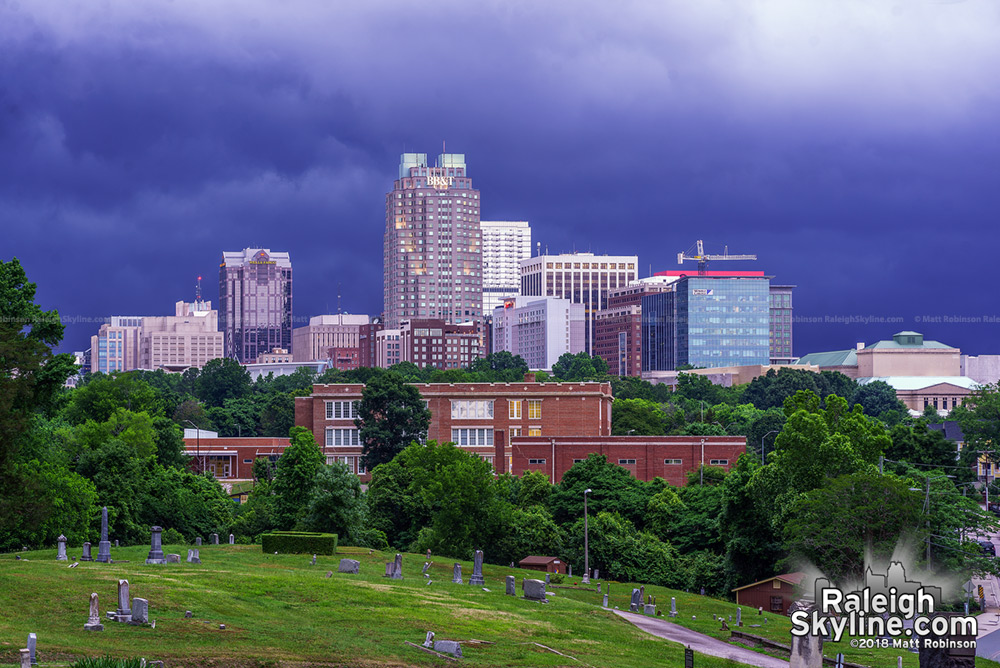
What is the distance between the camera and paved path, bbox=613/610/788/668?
49.4 m

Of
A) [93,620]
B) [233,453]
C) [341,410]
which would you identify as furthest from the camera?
[233,453]

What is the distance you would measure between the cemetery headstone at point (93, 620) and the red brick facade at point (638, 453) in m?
87.2

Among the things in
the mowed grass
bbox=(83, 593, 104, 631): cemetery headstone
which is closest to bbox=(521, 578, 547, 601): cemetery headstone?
the mowed grass

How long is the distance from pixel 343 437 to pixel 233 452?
2706 centimetres

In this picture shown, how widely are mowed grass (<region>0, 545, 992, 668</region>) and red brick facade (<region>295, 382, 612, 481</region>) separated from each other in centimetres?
7706

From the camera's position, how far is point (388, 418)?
14275cm

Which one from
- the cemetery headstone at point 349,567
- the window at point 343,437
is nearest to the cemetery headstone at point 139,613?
the cemetery headstone at point 349,567

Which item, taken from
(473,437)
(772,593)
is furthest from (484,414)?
(772,593)

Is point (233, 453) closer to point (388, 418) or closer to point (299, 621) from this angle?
point (388, 418)

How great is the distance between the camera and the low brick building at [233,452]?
167m

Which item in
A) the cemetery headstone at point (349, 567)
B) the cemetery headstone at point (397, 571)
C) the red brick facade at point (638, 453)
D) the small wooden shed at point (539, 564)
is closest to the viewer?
the cemetery headstone at point (397, 571)

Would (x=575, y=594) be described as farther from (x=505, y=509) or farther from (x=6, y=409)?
(x=6, y=409)

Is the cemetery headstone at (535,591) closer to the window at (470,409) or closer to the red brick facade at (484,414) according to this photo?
the red brick facade at (484,414)

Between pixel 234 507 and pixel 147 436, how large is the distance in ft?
32.6
